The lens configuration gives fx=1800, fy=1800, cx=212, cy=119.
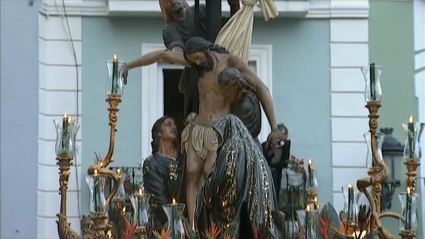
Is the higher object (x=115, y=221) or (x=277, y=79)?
(x=277, y=79)

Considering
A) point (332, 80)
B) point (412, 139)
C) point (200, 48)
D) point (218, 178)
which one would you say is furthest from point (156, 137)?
point (332, 80)

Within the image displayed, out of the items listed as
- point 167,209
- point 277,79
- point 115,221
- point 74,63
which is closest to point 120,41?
point 74,63

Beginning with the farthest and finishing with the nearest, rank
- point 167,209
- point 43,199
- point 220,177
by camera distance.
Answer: point 43,199 → point 220,177 → point 167,209

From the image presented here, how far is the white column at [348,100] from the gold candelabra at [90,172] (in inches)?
306

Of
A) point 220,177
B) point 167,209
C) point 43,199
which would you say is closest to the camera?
point 167,209

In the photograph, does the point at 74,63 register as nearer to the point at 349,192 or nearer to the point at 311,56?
the point at 311,56

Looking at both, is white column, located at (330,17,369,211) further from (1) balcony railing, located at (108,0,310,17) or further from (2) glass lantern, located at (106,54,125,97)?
(2) glass lantern, located at (106,54,125,97)

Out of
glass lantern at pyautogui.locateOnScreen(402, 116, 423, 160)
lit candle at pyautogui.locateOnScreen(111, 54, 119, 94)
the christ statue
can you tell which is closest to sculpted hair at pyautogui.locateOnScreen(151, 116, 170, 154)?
the christ statue

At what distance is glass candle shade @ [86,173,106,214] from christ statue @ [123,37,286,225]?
965 millimetres

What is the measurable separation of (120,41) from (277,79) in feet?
6.36

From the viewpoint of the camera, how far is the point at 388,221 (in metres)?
21.0

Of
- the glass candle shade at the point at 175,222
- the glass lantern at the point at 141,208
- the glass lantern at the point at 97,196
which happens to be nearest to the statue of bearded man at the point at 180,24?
the glass lantern at the point at 141,208

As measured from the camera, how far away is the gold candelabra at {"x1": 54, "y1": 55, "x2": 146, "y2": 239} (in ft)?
42.7

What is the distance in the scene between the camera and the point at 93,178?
1316 cm
